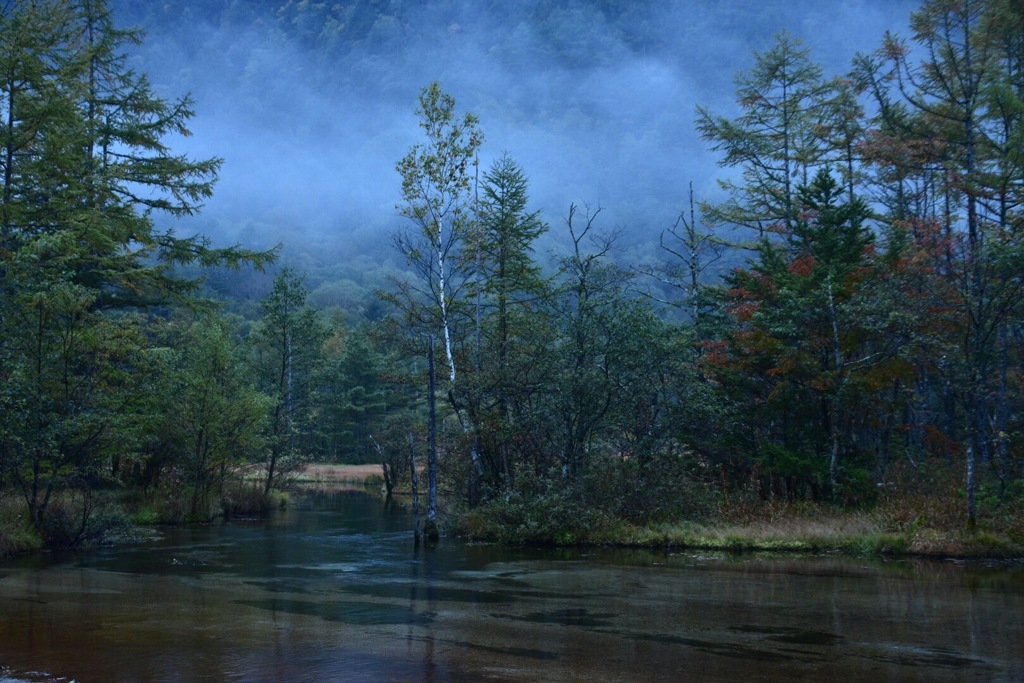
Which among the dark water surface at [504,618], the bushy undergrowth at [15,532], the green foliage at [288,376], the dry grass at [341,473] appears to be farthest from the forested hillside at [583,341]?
the dry grass at [341,473]

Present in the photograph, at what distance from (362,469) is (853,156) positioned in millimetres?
42136

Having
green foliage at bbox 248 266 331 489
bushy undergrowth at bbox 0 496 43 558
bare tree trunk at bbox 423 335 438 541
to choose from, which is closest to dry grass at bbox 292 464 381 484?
green foliage at bbox 248 266 331 489

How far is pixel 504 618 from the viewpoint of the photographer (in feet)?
40.5

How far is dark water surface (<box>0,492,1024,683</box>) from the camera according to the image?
9266 mm

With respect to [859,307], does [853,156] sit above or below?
above

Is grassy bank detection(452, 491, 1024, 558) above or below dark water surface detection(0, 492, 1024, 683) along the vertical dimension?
above

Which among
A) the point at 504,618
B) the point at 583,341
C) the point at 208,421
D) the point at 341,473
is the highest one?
the point at 583,341

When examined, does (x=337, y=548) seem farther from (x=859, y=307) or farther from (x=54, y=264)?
(x=859, y=307)

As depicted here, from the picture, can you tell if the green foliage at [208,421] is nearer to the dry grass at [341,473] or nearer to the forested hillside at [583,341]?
the forested hillside at [583,341]

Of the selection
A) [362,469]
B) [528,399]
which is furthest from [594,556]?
[362,469]

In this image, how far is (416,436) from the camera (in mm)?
35312

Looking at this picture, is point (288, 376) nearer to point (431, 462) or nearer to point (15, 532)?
point (431, 462)

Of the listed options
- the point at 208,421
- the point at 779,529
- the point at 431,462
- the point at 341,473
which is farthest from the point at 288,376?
the point at 779,529

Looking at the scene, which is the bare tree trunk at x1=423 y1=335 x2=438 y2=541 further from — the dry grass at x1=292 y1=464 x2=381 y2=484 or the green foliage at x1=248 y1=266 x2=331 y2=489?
the dry grass at x1=292 y1=464 x2=381 y2=484
